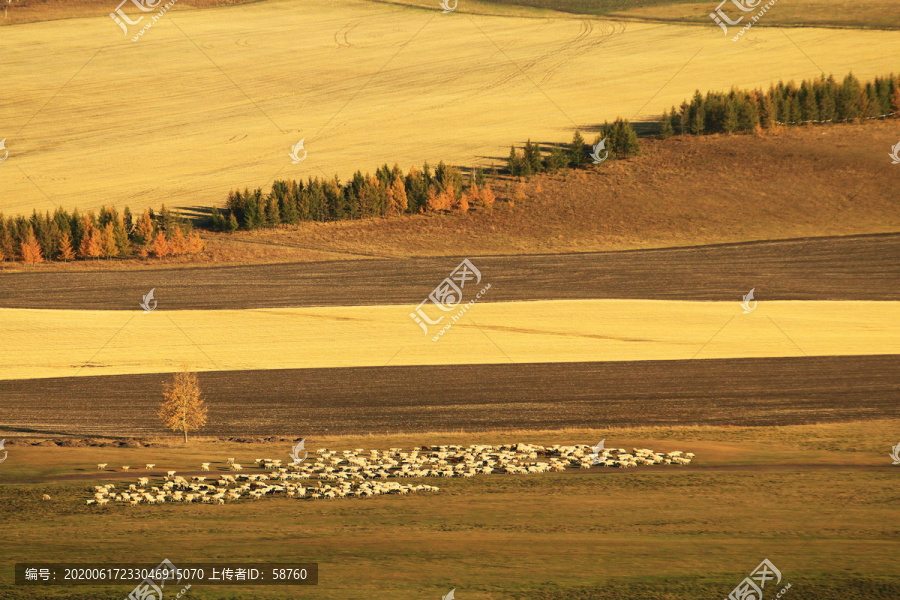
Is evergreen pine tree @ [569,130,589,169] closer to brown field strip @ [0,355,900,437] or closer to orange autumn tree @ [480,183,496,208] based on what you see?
orange autumn tree @ [480,183,496,208]

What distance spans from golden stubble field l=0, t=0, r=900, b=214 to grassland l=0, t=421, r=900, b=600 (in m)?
58.4

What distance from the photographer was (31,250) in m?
71.9

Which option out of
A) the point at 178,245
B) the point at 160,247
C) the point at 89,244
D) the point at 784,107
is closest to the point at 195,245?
the point at 178,245

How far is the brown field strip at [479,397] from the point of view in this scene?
4303 centimetres

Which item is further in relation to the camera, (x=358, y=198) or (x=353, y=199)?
(x=358, y=198)

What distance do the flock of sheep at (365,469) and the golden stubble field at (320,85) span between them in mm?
54109

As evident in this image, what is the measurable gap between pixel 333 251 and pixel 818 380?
41.3 m

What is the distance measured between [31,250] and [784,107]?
77082 millimetres

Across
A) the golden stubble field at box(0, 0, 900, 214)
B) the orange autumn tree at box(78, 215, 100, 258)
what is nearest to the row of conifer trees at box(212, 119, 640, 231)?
the golden stubble field at box(0, 0, 900, 214)

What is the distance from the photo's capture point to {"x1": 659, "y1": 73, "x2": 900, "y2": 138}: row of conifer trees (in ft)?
317

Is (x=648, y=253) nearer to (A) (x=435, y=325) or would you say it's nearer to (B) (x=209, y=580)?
(A) (x=435, y=325)

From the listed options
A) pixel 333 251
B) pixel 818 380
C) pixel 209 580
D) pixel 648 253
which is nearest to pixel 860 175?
pixel 648 253

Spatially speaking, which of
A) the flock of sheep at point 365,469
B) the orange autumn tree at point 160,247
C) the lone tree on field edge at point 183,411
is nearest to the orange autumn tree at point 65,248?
the orange autumn tree at point 160,247
